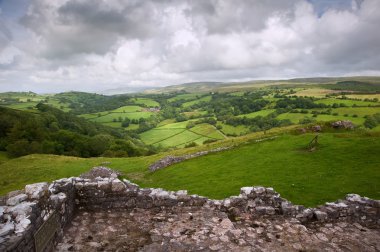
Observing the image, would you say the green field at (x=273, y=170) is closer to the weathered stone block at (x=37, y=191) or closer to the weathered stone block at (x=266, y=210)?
the weathered stone block at (x=266, y=210)

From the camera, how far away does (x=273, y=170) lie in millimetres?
22062

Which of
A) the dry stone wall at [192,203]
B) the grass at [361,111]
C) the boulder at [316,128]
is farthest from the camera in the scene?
the grass at [361,111]

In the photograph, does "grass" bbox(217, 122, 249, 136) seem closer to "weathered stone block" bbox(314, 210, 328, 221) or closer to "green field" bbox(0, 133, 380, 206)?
"green field" bbox(0, 133, 380, 206)

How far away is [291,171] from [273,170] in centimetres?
152

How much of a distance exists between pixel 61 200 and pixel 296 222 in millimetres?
10148

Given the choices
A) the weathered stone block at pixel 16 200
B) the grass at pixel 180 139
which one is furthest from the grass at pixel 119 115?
the weathered stone block at pixel 16 200

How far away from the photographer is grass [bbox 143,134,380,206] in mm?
16828

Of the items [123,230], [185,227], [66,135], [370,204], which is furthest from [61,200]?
[66,135]

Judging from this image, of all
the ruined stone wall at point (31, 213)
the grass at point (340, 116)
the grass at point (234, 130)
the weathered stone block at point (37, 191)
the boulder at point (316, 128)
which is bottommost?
the grass at point (234, 130)

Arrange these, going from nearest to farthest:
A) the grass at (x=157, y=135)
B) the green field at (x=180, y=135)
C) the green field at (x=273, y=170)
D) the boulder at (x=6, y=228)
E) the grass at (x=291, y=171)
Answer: the boulder at (x=6, y=228)
the grass at (x=291, y=171)
the green field at (x=273, y=170)
the green field at (x=180, y=135)
the grass at (x=157, y=135)

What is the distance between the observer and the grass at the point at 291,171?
1683 centimetres

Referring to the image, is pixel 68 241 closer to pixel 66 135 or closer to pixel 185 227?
pixel 185 227

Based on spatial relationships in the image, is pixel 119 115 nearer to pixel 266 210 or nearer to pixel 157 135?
pixel 157 135

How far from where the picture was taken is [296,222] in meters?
11.1
